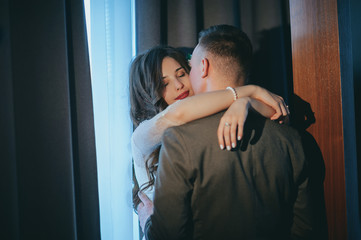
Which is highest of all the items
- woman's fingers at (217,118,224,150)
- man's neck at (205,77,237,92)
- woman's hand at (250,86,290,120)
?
man's neck at (205,77,237,92)

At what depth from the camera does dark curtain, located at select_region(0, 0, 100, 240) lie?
118cm

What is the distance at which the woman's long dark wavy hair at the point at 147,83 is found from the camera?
139 centimetres

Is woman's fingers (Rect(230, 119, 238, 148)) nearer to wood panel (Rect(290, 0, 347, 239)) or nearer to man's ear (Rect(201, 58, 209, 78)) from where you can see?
man's ear (Rect(201, 58, 209, 78))

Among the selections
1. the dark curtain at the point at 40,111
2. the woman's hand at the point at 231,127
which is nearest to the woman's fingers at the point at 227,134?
the woman's hand at the point at 231,127

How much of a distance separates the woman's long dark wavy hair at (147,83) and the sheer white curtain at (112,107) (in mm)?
138

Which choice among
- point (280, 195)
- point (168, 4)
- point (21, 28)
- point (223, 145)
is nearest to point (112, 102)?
point (21, 28)

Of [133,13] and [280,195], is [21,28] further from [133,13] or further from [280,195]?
[280,195]

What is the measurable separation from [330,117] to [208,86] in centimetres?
60

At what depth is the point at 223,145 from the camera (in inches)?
29.1

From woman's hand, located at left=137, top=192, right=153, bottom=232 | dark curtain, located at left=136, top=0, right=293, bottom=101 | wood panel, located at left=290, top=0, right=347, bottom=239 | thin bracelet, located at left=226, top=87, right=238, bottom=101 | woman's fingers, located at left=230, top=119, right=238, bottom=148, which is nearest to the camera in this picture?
woman's fingers, located at left=230, top=119, right=238, bottom=148

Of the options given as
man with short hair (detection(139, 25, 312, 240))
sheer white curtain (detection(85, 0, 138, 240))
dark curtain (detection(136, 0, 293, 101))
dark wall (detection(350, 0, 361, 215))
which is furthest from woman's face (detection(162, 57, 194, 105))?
dark wall (detection(350, 0, 361, 215))

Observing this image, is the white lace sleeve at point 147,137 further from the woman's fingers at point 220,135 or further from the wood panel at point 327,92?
the wood panel at point 327,92

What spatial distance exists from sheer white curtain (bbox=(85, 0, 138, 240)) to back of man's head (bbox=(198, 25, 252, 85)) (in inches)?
31.6

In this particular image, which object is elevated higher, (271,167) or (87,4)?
(87,4)
